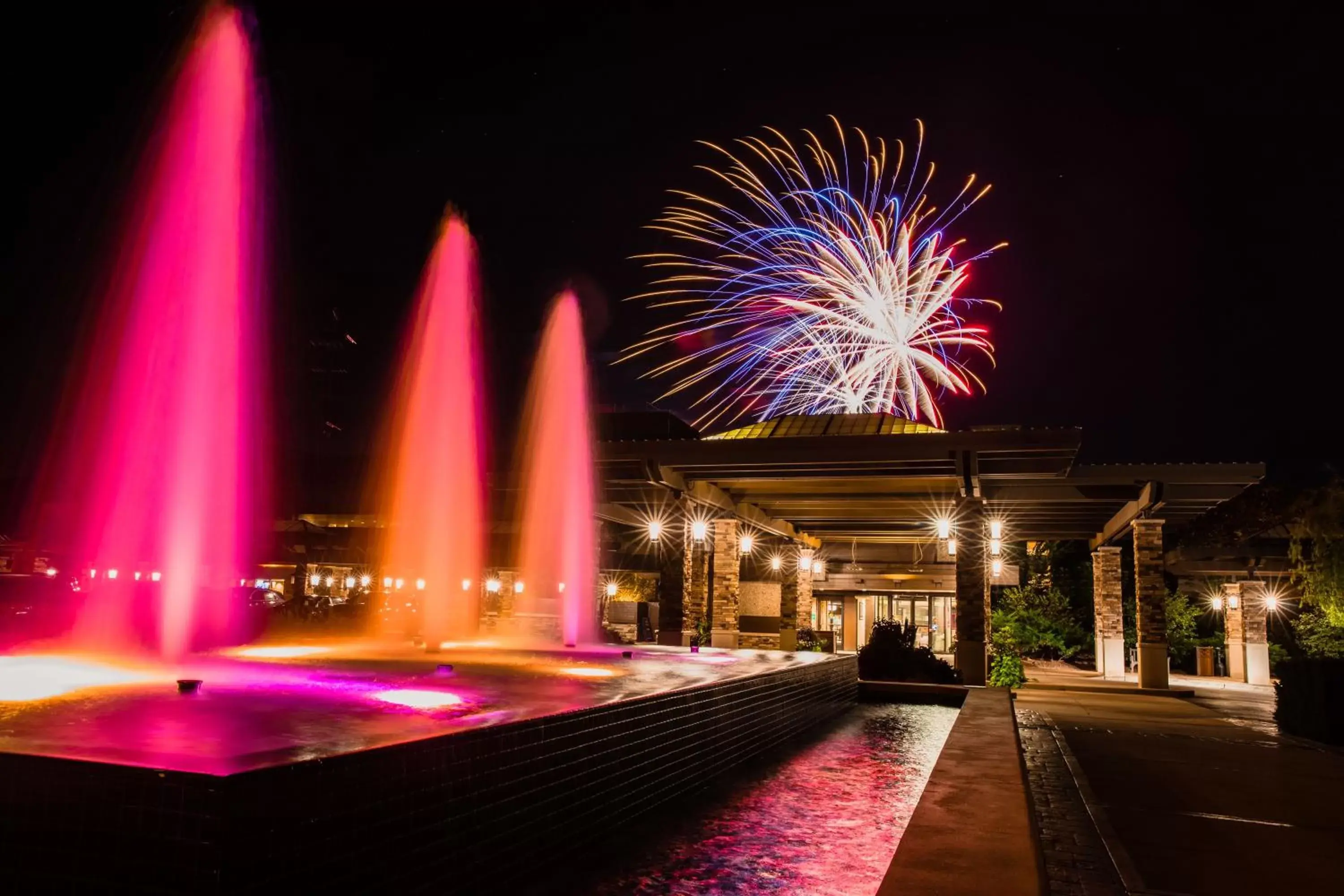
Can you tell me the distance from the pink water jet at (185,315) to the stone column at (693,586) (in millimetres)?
9492

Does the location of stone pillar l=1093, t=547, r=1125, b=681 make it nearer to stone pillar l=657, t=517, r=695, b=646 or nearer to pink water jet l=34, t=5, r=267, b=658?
stone pillar l=657, t=517, r=695, b=646

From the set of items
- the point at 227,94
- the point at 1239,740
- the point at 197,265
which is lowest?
the point at 1239,740

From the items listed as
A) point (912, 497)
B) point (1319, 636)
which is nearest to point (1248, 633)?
point (1319, 636)

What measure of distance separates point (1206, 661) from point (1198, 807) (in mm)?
26476

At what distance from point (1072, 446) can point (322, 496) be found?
23815mm

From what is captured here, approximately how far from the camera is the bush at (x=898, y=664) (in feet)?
59.5

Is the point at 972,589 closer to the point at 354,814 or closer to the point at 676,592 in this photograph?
the point at 676,592

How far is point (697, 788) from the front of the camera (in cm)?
768

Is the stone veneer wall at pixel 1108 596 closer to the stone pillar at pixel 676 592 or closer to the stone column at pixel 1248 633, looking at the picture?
the stone column at pixel 1248 633

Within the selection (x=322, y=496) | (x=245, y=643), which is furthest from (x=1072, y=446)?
(x=322, y=496)

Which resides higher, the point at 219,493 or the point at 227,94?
the point at 227,94

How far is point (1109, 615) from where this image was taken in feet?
90.3

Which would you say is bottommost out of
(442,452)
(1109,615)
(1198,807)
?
(1198,807)

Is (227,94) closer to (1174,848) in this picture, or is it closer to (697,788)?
(697,788)
